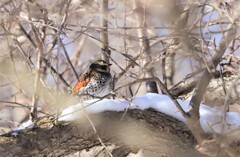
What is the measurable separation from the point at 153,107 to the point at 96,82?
1.55 metres

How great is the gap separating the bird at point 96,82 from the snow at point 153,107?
1305 millimetres

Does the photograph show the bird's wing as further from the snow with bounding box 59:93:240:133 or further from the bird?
the snow with bounding box 59:93:240:133

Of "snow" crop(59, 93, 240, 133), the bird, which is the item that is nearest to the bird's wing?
the bird

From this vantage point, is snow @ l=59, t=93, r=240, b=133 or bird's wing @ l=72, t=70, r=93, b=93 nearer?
snow @ l=59, t=93, r=240, b=133

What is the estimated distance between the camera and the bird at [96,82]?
5.99 meters

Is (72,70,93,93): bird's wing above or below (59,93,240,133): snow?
above

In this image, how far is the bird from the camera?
5.99 m

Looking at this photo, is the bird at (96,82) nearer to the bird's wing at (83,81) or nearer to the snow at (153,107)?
the bird's wing at (83,81)

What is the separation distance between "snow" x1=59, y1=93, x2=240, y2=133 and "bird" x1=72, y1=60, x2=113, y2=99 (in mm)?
1305

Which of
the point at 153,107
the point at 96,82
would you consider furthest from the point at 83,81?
the point at 153,107

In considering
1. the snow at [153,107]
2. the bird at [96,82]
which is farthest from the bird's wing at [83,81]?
the snow at [153,107]

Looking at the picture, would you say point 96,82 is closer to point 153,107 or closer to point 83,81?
point 83,81

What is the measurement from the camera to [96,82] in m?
6.11

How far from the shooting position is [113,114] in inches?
179
